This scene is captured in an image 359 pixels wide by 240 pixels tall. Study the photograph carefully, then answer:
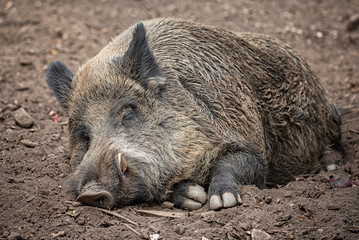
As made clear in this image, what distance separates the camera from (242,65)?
5.57m

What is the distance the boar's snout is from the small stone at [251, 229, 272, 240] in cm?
130

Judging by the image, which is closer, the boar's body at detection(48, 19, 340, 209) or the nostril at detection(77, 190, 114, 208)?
the nostril at detection(77, 190, 114, 208)

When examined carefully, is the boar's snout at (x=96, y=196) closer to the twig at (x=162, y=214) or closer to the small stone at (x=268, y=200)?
the twig at (x=162, y=214)

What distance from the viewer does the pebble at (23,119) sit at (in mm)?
6164

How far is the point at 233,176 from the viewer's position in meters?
4.70

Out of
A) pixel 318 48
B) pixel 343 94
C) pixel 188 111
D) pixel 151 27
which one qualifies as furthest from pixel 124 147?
pixel 318 48

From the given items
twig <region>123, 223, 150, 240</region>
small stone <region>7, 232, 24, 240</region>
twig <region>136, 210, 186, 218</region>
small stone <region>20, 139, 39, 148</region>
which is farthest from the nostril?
small stone <region>20, 139, 39, 148</region>

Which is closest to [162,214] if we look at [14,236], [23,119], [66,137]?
[14,236]

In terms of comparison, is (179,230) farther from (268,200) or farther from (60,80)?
(60,80)

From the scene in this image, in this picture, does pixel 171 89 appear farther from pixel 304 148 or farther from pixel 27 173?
pixel 304 148

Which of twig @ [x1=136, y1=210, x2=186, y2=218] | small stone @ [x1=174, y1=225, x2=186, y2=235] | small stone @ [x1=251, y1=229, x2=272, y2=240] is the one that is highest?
small stone @ [x1=251, y1=229, x2=272, y2=240]

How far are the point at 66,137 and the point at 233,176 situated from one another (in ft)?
8.52

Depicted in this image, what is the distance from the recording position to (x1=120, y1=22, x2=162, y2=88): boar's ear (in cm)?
466

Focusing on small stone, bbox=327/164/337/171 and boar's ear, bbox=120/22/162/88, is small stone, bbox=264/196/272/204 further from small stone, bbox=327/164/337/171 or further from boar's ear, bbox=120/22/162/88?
small stone, bbox=327/164/337/171
